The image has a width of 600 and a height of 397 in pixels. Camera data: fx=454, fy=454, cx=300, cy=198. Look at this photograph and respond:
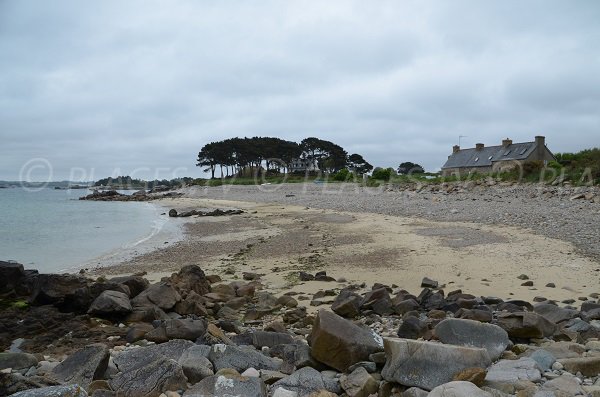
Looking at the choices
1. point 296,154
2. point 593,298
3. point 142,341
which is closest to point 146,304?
point 142,341

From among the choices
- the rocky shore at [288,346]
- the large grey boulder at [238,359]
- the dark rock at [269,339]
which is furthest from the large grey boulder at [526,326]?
the large grey boulder at [238,359]

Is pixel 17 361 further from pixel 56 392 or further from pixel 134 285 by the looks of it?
pixel 134 285

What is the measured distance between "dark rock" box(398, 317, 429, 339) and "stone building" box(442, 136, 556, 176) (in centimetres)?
3383

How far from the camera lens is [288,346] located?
4461 mm

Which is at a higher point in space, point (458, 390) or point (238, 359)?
point (458, 390)

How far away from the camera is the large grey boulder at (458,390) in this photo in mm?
2881

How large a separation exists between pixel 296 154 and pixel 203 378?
229ft

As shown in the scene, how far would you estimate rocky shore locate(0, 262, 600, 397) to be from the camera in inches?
133

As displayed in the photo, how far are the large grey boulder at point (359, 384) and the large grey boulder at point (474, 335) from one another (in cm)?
93

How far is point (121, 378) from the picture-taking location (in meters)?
3.65

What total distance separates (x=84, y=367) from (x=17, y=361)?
0.98 metres

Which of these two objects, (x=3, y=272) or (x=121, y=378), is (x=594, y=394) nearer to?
(x=121, y=378)

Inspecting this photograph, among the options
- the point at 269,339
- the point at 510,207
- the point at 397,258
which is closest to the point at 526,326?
the point at 269,339

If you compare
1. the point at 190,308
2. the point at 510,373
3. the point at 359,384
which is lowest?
the point at 190,308
